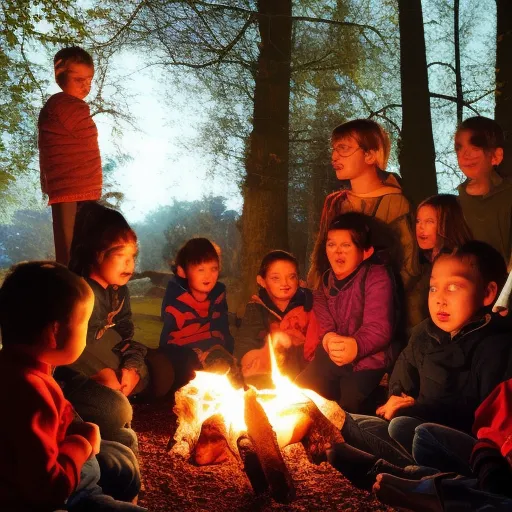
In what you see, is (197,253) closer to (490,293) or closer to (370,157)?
(370,157)

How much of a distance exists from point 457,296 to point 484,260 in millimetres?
311

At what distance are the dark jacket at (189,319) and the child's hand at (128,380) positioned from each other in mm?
654

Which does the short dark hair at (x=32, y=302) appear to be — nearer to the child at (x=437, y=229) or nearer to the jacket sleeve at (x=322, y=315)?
the jacket sleeve at (x=322, y=315)

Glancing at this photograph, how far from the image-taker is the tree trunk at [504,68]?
678 cm

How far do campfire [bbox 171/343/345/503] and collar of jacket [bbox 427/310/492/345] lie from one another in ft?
2.59

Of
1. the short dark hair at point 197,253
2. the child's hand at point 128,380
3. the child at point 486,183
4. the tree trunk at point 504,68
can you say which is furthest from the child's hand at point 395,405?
the tree trunk at point 504,68

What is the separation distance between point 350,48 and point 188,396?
5.15 meters

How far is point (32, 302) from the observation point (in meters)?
2.37

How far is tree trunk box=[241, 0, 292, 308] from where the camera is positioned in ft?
21.4

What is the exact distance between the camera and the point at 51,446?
85.7 inches

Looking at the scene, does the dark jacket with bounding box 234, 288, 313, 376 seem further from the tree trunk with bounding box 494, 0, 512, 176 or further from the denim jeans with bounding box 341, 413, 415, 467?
A: the tree trunk with bounding box 494, 0, 512, 176

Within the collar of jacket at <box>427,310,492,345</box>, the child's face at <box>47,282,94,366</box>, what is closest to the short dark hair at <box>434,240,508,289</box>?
the collar of jacket at <box>427,310,492,345</box>

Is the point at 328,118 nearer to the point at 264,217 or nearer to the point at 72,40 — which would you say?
the point at 264,217

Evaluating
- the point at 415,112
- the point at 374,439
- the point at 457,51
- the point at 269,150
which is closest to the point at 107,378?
the point at 374,439
